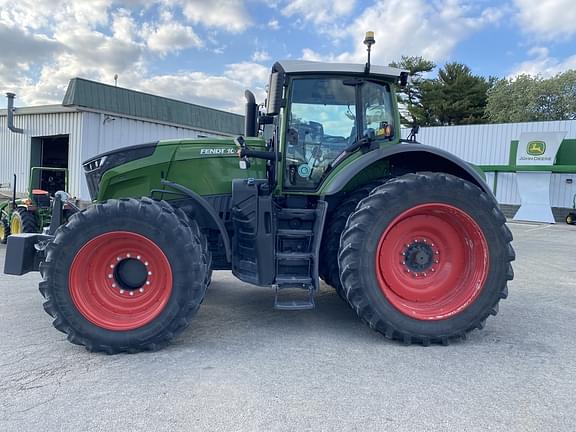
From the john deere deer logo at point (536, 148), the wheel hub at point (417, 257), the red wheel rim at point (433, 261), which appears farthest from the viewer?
the john deere deer logo at point (536, 148)

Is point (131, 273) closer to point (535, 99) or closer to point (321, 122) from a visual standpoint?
point (321, 122)

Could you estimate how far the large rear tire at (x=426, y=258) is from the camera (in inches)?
148

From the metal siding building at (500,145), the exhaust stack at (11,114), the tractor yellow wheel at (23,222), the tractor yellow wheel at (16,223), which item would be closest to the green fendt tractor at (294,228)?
the tractor yellow wheel at (23,222)

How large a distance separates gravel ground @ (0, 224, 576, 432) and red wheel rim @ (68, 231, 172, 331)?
1.09ft

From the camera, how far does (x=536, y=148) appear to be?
17516 millimetres

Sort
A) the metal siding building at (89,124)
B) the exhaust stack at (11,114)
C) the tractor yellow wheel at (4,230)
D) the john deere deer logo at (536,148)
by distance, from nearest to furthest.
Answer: the tractor yellow wheel at (4,230)
the metal siding building at (89,124)
the exhaust stack at (11,114)
the john deere deer logo at (536,148)

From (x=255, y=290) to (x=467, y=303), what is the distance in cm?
274

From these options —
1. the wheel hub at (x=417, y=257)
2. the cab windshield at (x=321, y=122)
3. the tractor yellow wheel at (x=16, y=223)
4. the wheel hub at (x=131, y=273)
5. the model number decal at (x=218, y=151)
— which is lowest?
the tractor yellow wheel at (x=16, y=223)

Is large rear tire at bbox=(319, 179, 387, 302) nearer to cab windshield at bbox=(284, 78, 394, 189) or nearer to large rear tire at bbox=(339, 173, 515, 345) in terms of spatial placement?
cab windshield at bbox=(284, 78, 394, 189)

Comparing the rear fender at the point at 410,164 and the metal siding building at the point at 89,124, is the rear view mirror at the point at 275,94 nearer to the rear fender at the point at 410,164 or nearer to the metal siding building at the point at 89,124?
the rear fender at the point at 410,164

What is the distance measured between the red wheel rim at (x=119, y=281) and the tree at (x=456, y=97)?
36539 millimetres

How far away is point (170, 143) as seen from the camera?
4391 mm

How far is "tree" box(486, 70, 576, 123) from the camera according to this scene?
1161 inches

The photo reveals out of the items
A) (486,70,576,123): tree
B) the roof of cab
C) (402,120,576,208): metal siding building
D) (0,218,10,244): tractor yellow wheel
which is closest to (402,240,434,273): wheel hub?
the roof of cab
